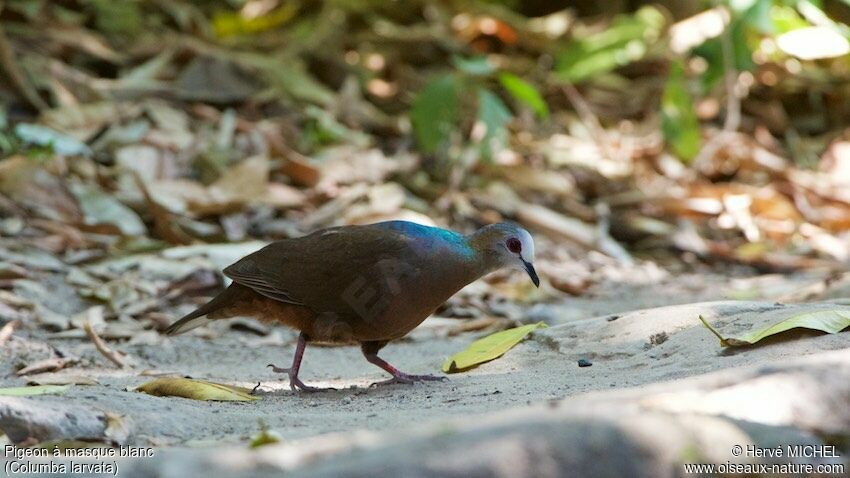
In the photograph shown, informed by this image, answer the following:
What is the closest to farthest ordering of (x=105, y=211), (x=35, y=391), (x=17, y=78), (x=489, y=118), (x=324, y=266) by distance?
(x=35, y=391) → (x=324, y=266) → (x=105, y=211) → (x=17, y=78) → (x=489, y=118)

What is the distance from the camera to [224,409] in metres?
3.31

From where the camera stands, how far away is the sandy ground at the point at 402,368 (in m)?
2.98

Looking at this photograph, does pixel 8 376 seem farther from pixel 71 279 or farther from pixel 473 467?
pixel 473 467

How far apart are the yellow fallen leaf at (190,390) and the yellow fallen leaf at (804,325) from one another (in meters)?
1.61

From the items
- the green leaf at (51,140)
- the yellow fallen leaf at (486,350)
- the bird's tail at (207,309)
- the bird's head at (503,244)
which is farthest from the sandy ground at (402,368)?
the green leaf at (51,140)

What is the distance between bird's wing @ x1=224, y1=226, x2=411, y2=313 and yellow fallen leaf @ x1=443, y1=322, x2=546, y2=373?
523mm

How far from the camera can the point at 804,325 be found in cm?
348

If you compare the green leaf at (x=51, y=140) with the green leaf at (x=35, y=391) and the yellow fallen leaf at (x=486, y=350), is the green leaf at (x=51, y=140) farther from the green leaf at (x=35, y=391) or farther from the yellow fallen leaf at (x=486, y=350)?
the green leaf at (x=35, y=391)

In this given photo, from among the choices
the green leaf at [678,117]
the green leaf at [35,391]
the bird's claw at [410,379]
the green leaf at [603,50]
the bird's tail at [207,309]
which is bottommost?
the green leaf at [35,391]

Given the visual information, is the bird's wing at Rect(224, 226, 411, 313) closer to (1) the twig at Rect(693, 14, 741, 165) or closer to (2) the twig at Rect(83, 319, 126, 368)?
(2) the twig at Rect(83, 319, 126, 368)

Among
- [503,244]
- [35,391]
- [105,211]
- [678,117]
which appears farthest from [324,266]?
[678,117]

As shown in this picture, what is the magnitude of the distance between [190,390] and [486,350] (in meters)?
1.31

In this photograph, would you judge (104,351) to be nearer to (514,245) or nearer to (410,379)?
(410,379)

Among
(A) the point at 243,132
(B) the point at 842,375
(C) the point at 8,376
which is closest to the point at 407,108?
(A) the point at 243,132
